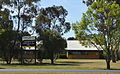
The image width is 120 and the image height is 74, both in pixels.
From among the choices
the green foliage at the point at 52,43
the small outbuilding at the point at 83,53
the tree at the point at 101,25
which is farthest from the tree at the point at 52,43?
the small outbuilding at the point at 83,53

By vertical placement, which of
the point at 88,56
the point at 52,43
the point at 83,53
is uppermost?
the point at 52,43

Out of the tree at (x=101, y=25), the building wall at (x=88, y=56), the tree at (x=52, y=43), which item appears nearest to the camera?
the tree at (x=101, y=25)

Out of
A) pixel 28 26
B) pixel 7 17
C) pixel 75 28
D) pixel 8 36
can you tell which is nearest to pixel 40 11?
pixel 28 26

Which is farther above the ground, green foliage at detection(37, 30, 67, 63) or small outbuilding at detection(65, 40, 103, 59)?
green foliage at detection(37, 30, 67, 63)

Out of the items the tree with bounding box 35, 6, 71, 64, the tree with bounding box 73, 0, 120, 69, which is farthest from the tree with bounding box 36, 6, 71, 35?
the tree with bounding box 73, 0, 120, 69

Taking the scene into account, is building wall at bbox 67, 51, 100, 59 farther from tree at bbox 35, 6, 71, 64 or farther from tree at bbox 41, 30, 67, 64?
tree at bbox 41, 30, 67, 64

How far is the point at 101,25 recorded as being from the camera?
28141 millimetres

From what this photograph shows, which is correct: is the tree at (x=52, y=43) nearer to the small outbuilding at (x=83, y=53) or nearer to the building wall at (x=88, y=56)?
the building wall at (x=88, y=56)

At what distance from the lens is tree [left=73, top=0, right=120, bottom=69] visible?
1085 inches

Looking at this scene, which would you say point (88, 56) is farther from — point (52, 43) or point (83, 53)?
point (52, 43)

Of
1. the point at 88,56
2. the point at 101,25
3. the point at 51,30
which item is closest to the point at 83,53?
the point at 88,56

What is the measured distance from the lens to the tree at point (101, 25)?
2756cm

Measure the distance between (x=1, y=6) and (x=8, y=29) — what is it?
5485 mm

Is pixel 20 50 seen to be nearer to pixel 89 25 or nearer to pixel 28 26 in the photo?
pixel 28 26
